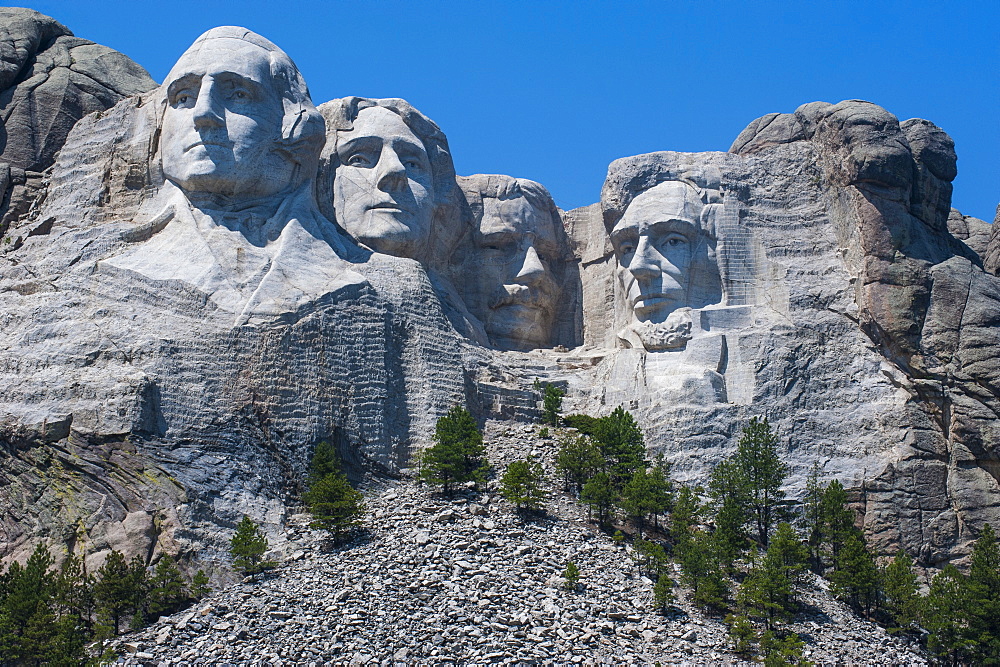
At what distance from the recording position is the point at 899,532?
3102cm

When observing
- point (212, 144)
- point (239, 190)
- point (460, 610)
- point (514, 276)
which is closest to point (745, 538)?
point (460, 610)

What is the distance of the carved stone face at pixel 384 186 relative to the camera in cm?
3438

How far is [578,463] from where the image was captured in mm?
31312

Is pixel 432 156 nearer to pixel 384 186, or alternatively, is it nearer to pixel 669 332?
pixel 384 186

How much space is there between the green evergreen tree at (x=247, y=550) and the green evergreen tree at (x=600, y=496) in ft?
18.3

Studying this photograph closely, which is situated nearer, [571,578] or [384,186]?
[571,578]

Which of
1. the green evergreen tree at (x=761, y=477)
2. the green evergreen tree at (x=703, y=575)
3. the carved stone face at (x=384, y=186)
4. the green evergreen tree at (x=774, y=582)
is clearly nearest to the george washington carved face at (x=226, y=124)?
the carved stone face at (x=384, y=186)

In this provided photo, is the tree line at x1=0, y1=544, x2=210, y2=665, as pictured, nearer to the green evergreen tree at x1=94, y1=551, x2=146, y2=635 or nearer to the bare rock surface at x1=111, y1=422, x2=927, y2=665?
the green evergreen tree at x1=94, y1=551, x2=146, y2=635

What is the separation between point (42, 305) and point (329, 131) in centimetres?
716

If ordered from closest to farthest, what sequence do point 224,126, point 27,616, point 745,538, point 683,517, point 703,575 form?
point 27,616
point 703,575
point 683,517
point 745,538
point 224,126

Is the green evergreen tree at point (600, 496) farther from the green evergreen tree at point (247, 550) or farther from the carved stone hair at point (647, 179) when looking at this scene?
the carved stone hair at point (647, 179)

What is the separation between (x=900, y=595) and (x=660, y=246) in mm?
8924

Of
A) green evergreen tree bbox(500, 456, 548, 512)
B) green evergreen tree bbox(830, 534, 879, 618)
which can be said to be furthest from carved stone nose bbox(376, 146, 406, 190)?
green evergreen tree bbox(830, 534, 879, 618)

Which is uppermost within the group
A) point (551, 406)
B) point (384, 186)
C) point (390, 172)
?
point (390, 172)
